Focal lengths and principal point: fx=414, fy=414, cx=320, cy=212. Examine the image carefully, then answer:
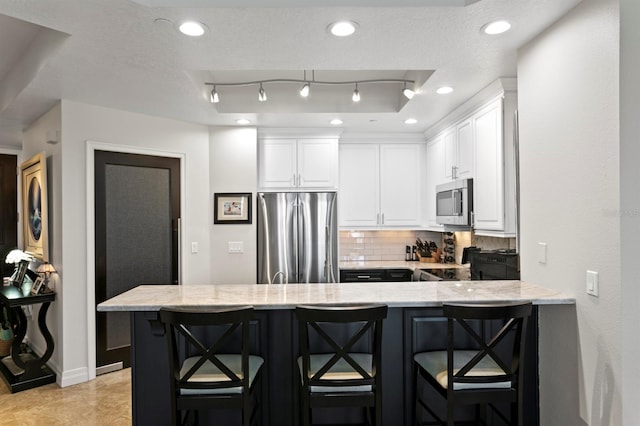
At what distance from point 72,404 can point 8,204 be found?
11.9ft

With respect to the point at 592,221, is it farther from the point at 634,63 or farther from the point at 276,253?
the point at 276,253

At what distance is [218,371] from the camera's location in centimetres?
202

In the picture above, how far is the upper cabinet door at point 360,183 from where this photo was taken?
16.5ft

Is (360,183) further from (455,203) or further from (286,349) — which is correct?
(286,349)

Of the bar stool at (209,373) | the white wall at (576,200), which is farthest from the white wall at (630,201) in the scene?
the bar stool at (209,373)

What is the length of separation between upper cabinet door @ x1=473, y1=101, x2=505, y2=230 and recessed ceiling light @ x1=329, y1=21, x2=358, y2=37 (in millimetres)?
1527

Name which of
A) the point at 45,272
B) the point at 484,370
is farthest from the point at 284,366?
the point at 45,272

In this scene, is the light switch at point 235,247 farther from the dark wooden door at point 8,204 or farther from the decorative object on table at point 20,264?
the dark wooden door at point 8,204

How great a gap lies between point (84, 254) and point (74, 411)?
1.31 m

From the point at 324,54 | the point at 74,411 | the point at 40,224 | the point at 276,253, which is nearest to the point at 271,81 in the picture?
the point at 324,54

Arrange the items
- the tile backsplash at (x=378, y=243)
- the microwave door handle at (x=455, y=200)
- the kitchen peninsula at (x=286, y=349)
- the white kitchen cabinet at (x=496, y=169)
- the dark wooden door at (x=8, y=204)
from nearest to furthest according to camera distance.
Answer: the kitchen peninsula at (x=286, y=349)
the white kitchen cabinet at (x=496, y=169)
the microwave door handle at (x=455, y=200)
the tile backsplash at (x=378, y=243)
the dark wooden door at (x=8, y=204)

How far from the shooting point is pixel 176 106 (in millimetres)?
3826

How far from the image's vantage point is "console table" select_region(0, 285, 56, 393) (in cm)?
356

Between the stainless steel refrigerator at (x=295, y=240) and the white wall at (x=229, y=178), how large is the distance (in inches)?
8.0
